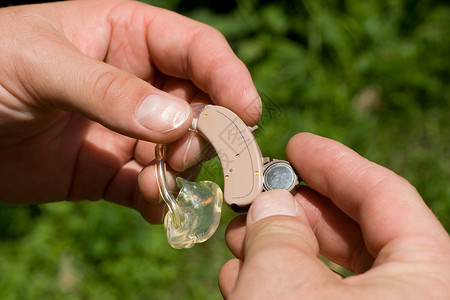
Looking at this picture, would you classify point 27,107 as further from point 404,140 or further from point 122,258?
point 404,140

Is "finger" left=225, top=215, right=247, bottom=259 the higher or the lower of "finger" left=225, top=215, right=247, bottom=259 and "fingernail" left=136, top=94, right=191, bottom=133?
the lower

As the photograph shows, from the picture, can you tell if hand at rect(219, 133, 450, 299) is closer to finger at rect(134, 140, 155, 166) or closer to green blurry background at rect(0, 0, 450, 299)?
finger at rect(134, 140, 155, 166)

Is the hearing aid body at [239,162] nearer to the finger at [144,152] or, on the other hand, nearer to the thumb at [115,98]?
the thumb at [115,98]

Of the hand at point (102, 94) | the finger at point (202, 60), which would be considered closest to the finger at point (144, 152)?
the hand at point (102, 94)

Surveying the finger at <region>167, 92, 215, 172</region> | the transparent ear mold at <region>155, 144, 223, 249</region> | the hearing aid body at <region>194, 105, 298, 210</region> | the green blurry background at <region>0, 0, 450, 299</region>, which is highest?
the hearing aid body at <region>194, 105, 298, 210</region>

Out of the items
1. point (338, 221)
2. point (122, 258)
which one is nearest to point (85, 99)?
point (338, 221)

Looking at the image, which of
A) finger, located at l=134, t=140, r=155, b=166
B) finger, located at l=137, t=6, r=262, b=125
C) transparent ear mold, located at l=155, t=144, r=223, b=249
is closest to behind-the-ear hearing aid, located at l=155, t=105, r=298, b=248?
transparent ear mold, located at l=155, t=144, r=223, b=249
